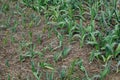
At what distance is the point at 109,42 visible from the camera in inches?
132

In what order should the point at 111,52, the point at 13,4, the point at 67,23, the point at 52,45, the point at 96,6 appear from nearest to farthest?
the point at 111,52 < the point at 52,45 < the point at 67,23 < the point at 96,6 < the point at 13,4

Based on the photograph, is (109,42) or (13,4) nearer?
(109,42)

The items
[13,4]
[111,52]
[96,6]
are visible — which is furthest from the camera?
[13,4]

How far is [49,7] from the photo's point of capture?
14.4ft

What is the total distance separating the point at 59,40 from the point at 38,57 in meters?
0.39

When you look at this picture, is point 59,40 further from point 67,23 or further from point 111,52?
point 111,52

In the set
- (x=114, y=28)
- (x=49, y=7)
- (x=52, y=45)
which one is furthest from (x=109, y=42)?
(x=49, y=7)

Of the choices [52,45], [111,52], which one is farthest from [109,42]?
[52,45]

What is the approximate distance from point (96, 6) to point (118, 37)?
847 millimetres

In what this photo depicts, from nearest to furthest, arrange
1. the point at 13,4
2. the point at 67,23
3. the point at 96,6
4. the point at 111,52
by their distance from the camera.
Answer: the point at 111,52 → the point at 67,23 → the point at 96,6 → the point at 13,4

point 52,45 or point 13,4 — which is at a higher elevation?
point 13,4

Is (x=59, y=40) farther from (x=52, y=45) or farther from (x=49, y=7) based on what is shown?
(x=49, y=7)

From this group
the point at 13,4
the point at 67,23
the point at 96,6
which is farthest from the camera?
the point at 13,4

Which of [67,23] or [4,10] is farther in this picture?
[4,10]
